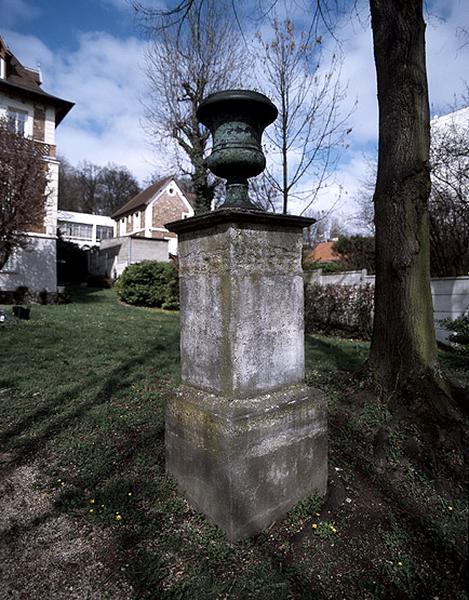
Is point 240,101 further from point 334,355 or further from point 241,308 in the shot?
point 334,355

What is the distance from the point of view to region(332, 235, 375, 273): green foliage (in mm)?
15109

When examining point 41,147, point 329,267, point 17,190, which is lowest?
point 329,267

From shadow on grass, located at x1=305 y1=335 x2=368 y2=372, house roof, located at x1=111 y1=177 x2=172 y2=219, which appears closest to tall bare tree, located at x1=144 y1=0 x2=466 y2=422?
shadow on grass, located at x1=305 y1=335 x2=368 y2=372

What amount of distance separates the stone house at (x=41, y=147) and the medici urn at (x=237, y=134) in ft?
47.2

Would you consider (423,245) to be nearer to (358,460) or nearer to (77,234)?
(358,460)

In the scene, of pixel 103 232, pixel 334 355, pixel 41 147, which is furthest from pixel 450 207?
pixel 103 232

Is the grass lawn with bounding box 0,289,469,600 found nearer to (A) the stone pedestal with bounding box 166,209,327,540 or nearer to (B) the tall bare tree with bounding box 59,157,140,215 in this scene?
(A) the stone pedestal with bounding box 166,209,327,540

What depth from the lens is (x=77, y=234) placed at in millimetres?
40500

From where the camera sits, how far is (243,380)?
2.25 m

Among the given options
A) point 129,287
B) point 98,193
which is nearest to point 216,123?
point 129,287

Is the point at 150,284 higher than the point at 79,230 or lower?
lower

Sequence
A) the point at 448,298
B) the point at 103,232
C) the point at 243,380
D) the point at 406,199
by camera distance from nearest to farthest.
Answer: the point at 243,380 → the point at 406,199 → the point at 448,298 → the point at 103,232

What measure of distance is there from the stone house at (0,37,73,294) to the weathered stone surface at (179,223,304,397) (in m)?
14.4

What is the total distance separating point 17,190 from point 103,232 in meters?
31.8
